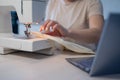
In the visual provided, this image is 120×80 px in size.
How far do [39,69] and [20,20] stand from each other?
44cm

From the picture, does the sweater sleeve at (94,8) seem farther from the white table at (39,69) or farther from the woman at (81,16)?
the white table at (39,69)

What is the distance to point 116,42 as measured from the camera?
0.46m

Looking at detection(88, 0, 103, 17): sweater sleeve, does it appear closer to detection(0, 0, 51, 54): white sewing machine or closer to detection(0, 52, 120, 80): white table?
detection(0, 0, 51, 54): white sewing machine

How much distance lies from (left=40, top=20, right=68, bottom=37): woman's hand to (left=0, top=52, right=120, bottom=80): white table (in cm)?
12

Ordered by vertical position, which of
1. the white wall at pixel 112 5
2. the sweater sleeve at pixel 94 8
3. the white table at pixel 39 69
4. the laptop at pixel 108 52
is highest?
the white wall at pixel 112 5

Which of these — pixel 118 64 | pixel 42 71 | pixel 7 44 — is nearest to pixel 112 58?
pixel 118 64

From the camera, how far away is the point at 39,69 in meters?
0.60

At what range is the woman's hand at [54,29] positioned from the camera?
2.78 ft

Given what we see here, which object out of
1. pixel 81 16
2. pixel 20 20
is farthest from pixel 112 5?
pixel 20 20

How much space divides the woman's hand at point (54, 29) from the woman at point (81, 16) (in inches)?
5.0

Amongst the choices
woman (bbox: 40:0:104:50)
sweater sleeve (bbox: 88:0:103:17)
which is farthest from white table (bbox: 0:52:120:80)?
sweater sleeve (bbox: 88:0:103:17)

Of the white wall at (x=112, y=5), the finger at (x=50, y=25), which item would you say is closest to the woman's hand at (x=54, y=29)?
the finger at (x=50, y=25)

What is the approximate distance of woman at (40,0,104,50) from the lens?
1.06m

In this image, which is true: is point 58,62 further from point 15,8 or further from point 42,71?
point 15,8
